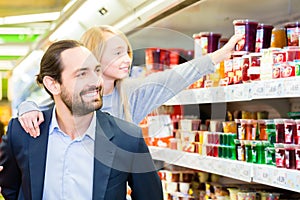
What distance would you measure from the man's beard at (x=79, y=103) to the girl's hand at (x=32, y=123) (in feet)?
0.41

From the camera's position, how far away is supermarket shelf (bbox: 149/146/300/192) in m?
2.32

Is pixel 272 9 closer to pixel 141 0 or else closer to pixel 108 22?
pixel 141 0

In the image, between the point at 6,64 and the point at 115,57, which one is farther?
the point at 6,64

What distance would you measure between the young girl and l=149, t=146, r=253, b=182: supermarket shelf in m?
0.37

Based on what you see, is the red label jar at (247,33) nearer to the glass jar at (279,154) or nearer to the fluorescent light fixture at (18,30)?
the glass jar at (279,154)

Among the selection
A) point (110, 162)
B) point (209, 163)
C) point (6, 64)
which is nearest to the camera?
point (110, 162)

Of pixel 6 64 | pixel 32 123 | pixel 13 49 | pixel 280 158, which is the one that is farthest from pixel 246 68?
pixel 6 64

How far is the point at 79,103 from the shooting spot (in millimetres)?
2244

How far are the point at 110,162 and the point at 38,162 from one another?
246 mm

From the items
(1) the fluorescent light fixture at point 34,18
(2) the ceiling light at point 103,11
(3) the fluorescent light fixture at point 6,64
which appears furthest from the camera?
(3) the fluorescent light fixture at point 6,64

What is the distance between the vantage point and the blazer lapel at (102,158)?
221cm

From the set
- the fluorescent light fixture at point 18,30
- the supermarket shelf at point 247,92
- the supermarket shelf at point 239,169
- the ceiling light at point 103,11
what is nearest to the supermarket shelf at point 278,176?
the supermarket shelf at point 239,169

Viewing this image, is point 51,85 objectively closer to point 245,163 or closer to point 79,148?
point 79,148

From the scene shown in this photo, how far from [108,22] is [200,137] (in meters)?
1.47
